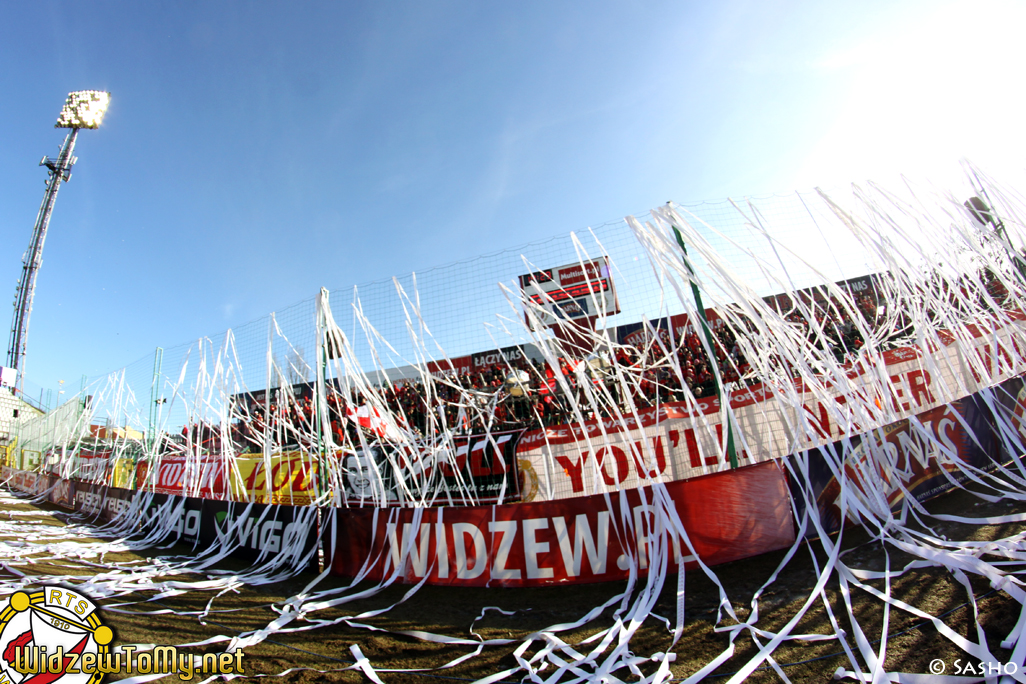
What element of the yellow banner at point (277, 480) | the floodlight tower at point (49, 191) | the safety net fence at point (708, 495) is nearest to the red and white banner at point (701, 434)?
the safety net fence at point (708, 495)

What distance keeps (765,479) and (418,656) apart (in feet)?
10.3

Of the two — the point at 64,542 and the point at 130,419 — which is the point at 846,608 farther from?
the point at 130,419

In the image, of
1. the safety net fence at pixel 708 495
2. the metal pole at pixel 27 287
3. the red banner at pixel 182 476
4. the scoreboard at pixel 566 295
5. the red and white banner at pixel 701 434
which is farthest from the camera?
the metal pole at pixel 27 287

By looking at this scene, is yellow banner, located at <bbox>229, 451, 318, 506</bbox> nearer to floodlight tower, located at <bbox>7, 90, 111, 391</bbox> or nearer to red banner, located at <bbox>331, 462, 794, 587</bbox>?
red banner, located at <bbox>331, 462, 794, 587</bbox>

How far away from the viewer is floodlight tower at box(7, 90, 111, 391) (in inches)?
1362

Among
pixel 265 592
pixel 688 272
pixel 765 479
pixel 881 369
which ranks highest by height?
pixel 688 272

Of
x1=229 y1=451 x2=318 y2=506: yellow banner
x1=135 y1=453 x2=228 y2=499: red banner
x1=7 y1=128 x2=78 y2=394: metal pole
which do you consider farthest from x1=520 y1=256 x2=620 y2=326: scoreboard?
x1=7 y1=128 x2=78 y2=394: metal pole

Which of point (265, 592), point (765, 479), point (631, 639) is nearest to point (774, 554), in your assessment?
point (765, 479)

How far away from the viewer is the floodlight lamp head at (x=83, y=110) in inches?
1447

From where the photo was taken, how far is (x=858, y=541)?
350 centimetres

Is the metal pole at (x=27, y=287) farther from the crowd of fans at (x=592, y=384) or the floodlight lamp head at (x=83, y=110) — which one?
the crowd of fans at (x=592, y=384)

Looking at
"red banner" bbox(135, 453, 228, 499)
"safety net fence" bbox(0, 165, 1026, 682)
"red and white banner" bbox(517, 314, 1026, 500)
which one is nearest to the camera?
"safety net fence" bbox(0, 165, 1026, 682)

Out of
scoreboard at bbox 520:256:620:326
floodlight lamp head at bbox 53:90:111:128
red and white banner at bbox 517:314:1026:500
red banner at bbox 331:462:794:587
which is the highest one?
floodlight lamp head at bbox 53:90:111:128

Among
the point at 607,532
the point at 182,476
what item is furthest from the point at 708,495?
the point at 182,476
